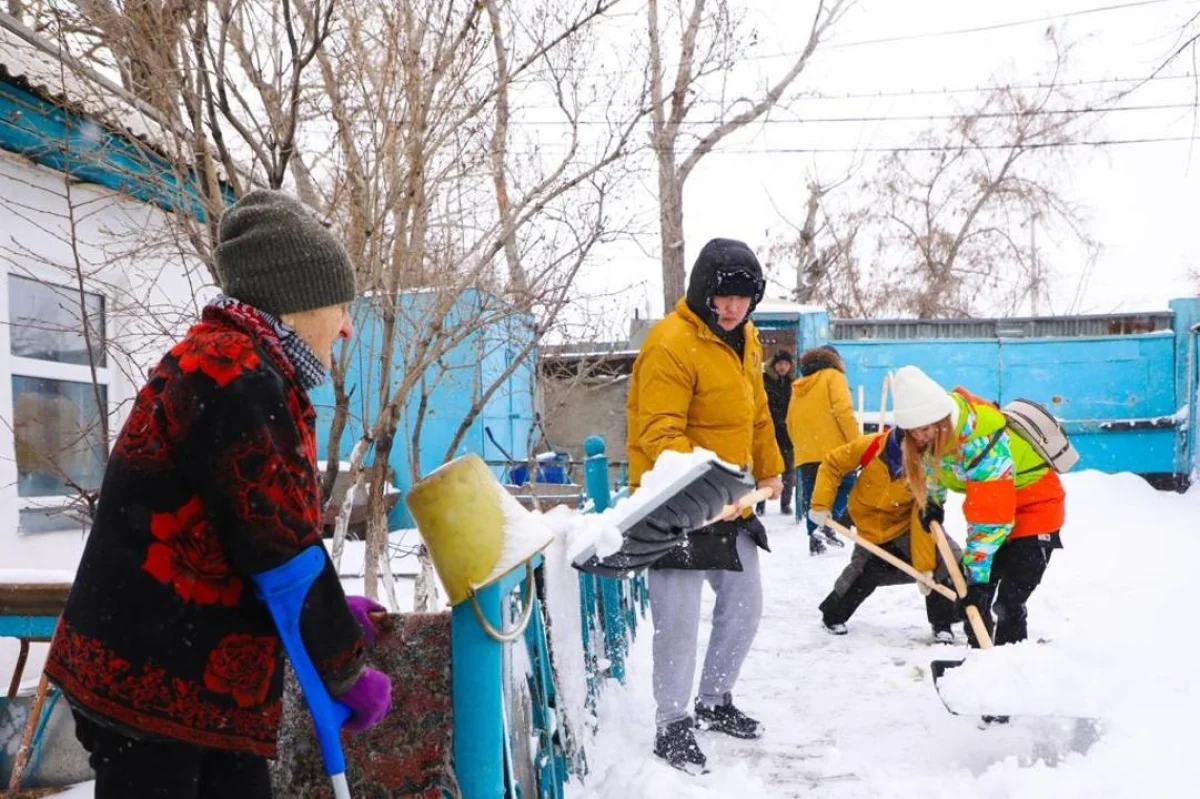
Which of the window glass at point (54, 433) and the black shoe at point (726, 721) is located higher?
the window glass at point (54, 433)

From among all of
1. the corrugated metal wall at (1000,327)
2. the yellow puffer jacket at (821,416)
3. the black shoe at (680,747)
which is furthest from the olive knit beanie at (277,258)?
the corrugated metal wall at (1000,327)

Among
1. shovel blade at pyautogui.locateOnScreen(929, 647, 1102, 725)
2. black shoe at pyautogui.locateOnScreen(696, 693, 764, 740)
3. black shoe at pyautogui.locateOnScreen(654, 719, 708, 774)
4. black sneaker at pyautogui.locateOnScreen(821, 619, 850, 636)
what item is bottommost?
black sneaker at pyautogui.locateOnScreen(821, 619, 850, 636)

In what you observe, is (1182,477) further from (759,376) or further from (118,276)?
(118,276)

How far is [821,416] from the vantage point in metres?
A: 7.84

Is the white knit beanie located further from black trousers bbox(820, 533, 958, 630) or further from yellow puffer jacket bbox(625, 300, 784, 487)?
black trousers bbox(820, 533, 958, 630)

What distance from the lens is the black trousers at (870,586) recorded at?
4.90 metres

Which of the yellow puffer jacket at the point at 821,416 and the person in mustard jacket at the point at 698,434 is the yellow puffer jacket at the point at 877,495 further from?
the yellow puffer jacket at the point at 821,416

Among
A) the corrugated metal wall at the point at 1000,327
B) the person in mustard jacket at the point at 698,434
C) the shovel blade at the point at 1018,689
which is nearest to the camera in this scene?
the shovel blade at the point at 1018,689

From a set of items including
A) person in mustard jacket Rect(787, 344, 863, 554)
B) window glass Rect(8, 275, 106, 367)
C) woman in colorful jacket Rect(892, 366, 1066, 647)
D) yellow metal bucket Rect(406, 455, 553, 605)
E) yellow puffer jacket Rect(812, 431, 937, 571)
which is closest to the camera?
yellow metal bucket Rect(406, 455, 553, 605)

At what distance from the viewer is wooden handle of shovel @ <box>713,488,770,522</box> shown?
3.02 metres

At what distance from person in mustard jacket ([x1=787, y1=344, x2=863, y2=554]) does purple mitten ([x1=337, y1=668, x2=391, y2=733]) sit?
635cm

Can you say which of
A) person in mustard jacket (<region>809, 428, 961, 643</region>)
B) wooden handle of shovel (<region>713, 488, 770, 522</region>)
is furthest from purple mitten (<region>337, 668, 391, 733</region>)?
person in mustard jacket (<region>809, 428, 961, 643</region>)

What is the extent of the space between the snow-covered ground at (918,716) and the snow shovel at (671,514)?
0.67 meters

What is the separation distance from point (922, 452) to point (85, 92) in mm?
3476
